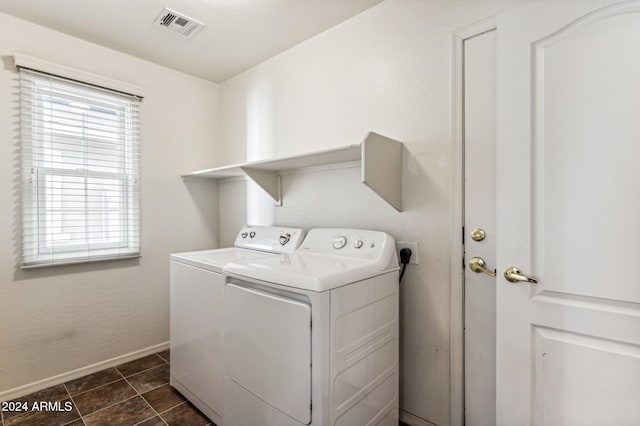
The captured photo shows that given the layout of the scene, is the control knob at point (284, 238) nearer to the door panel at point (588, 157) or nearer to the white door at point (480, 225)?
the white door at point (480, 225)

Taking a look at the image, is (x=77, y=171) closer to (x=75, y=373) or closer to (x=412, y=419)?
(x=75, y=373)

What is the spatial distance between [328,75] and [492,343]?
72.3 inches

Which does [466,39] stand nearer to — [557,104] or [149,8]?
[557,104]

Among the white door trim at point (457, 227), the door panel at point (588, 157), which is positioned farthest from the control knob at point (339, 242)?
the door panel at point (588, 157)

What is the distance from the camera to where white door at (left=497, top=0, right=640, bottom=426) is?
3.42 feet

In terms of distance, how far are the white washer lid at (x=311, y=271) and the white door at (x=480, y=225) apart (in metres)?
0.41

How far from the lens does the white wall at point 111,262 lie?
6.35 feet

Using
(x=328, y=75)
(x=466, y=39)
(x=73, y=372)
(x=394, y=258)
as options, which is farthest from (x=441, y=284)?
(x=73, y=372)

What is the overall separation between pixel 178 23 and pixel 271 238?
156cm

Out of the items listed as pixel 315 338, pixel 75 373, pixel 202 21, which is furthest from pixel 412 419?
pixel 202 21

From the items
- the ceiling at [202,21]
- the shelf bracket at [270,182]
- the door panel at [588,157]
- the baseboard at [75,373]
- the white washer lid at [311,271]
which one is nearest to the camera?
the door panel at [588,157]

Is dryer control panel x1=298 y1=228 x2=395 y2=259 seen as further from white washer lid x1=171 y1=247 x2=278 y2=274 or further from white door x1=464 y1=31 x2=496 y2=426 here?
white door x1=464 y1=31 x2=496 y2=426

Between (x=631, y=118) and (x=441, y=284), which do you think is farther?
(x=441, y=284)

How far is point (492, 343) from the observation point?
4.64ft
